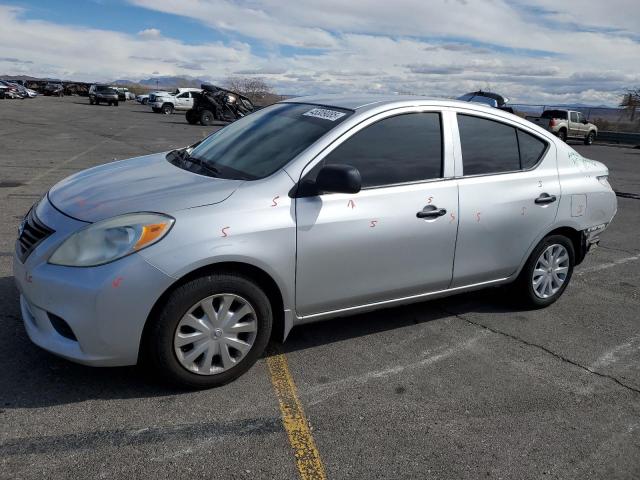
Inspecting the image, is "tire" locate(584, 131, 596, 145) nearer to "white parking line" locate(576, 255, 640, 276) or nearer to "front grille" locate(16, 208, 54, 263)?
"white parking line" locate(576, 255, 640, 276)

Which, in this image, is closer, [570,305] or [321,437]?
[321,437]

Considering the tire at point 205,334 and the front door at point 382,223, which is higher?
the front door at point 382,223

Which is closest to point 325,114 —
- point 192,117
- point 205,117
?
point 205,117

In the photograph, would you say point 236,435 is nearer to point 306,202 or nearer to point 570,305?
point 306,202

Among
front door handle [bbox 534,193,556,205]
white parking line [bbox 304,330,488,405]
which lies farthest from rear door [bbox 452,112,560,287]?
white parking line [bbox 304,330,488,405]

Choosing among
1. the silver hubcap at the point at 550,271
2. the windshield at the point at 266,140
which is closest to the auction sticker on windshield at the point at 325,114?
the windshield at the point at 266,140

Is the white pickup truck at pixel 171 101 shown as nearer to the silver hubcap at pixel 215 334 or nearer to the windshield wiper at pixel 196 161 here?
the windshield wiper at pixel 196 161

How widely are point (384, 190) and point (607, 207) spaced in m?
2.50

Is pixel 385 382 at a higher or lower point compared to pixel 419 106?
lower

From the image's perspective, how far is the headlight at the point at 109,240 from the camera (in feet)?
9.71

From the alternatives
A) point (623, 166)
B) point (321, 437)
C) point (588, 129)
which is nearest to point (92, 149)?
point (321, 437)

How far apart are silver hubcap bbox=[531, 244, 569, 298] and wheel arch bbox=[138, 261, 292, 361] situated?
7.65 ft

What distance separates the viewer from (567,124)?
29922 mm

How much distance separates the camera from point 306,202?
11.2 feet
